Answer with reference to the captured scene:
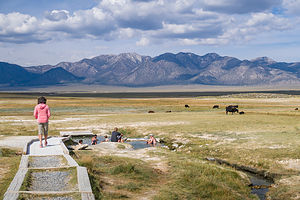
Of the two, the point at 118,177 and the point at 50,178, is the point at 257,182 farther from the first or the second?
the point at 50,178

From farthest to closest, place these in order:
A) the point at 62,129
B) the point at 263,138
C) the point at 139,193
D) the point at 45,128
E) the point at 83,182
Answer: the point at 62,129 < the point at 263,138 < the point at 45,128 < the point at 139,193 < the point at 83,182

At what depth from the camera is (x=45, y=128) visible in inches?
772

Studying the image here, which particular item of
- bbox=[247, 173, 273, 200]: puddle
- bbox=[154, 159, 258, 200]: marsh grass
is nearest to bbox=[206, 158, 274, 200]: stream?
bbox=[247, 173, 273, 200]: puddle

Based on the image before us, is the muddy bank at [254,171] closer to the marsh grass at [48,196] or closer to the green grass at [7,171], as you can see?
the marsh grass at [48,196]

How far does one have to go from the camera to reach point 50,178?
13.2 meters

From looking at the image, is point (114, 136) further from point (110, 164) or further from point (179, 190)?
point (179, 190)

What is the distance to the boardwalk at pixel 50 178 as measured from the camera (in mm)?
11172

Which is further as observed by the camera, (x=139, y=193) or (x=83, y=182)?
(x=139, y=193)

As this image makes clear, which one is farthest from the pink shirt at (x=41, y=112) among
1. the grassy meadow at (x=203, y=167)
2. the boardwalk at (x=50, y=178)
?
the grassy meadow at (x=203, y=167)

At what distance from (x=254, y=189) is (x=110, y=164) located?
308 inches

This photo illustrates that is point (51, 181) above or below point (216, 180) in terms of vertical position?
above

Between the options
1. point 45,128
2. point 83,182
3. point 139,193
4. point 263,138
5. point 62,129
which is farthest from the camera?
point 62,129

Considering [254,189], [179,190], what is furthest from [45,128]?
[254,189]

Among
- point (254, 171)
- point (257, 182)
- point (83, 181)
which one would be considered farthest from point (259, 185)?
point (83, 181)
